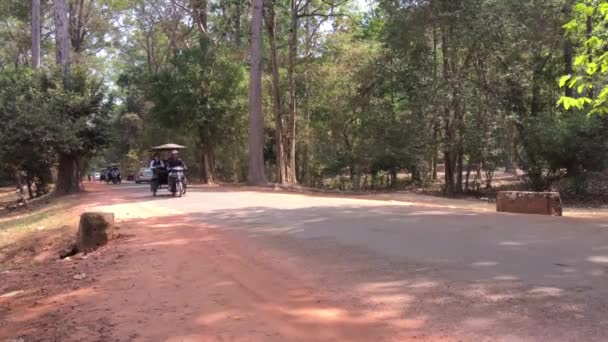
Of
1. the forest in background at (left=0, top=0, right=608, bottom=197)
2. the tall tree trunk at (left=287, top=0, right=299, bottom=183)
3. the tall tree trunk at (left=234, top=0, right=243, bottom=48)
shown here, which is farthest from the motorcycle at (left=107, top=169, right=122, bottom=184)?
the tall tree trunk at (left=287, top=0, right=299, bottom=183)

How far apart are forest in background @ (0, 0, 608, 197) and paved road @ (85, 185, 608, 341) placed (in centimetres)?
932

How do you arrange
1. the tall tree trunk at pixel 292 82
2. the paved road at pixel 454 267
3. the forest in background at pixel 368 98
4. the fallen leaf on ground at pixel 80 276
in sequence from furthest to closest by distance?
the tall tree trunk at pixel 292 82
the forest in background at pixel 368 98
the fallen leaf on ground at pixel 80 276
the paved road at pixel 454 267

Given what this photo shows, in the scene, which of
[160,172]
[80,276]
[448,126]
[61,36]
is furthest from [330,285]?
[61,36]

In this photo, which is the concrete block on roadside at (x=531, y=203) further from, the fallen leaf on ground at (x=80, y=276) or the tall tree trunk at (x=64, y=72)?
the tall tree trunk at (x=64, y=72)

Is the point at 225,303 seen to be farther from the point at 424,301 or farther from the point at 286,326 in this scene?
the point at 424,301

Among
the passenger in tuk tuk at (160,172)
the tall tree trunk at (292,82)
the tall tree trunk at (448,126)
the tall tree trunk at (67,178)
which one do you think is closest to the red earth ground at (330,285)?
the passenger in tuk tuk at (160,172)

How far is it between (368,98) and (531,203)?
1774 cm

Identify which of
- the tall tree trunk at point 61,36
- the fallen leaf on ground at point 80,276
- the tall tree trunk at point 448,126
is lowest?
the fallen leaf on ground at point 80,276

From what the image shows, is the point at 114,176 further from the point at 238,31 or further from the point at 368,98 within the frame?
the point at 368,98

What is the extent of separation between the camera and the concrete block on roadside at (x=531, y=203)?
12297 millimetres

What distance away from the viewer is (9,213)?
25.0 metres

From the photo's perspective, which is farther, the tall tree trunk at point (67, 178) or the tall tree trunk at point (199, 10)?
the tall tree trunk at point (199, 10)

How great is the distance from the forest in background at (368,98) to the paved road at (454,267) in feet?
30.6

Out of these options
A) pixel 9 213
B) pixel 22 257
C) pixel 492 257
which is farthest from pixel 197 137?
pixel 492 257
